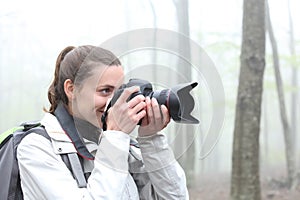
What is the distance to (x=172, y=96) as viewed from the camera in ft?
4.75

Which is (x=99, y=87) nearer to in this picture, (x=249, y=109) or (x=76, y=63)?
(x=76, y=63)

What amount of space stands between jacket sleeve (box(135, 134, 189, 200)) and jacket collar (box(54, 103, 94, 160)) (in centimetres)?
22

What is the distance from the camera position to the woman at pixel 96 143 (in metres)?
1.37

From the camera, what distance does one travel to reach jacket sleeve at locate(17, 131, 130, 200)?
1.35 m

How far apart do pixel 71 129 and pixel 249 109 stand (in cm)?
369

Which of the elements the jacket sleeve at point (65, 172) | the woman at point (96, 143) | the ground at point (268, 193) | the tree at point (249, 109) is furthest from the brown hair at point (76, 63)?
the ground at point (268, 193)

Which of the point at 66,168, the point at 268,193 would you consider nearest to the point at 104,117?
the point at 66,168

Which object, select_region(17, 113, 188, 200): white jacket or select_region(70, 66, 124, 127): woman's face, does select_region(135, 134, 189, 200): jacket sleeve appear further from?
select_region(70, 66, 124, 127): woman's face

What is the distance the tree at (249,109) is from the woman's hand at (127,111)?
3.66 metres

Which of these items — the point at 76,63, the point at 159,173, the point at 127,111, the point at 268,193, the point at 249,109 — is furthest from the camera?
the point at 268,193

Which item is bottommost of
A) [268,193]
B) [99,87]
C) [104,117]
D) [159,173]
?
[268,193]

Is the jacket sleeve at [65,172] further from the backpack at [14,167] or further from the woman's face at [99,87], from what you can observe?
the woman's face at [99,87]

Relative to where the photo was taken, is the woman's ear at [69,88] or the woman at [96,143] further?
the woman's ear at [69,88]

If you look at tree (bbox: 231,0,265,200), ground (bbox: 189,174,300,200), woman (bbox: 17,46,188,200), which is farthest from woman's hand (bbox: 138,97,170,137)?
ground (bbox: 189,174,300,200)
